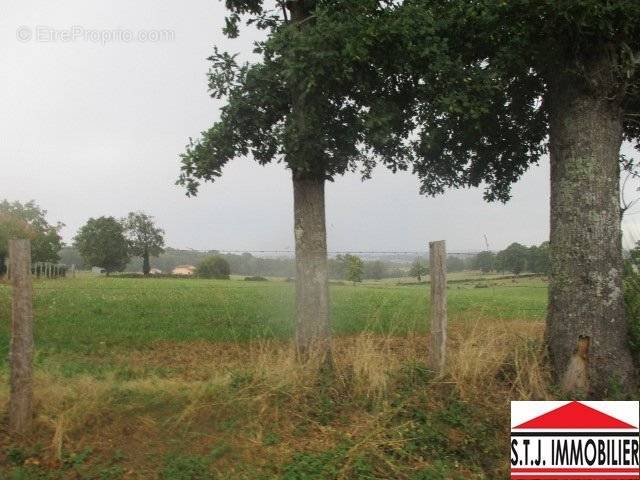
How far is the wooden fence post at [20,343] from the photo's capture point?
521 cm

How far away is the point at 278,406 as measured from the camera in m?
5.71

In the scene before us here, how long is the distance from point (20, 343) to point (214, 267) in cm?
2653

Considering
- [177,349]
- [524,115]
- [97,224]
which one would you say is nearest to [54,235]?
[97,224]

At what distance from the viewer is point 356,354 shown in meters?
6.39

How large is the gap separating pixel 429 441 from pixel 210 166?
456 cm

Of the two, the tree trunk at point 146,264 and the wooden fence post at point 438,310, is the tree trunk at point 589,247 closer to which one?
the wooden fence post at point 438,310

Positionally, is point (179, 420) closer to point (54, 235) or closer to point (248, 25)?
point (248, 25)

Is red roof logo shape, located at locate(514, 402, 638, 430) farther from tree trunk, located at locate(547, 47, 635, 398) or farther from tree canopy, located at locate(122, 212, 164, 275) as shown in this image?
tree canopy, located at locate(122, 212, 164, 275)

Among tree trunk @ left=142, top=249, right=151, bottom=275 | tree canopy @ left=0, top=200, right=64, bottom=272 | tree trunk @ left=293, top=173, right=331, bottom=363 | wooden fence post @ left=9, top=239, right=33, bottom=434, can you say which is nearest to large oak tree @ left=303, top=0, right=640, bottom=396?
tree trunk @ left=293, top=173, right=331, bottom=363

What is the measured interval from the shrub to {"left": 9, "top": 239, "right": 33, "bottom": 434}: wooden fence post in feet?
72.1

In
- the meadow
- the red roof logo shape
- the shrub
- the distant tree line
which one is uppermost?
the distant tree line

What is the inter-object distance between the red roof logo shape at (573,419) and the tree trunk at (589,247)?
2.09m

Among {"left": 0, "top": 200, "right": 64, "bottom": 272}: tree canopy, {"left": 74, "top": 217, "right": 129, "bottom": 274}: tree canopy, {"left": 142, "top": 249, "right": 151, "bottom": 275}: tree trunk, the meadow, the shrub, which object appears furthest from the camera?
{"left": 74, "top": 217, "right": 129, "bottom": 274}: tree canopy

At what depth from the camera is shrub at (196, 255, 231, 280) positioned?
94.0 feet
